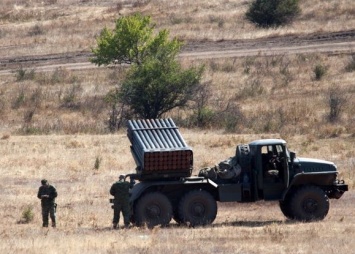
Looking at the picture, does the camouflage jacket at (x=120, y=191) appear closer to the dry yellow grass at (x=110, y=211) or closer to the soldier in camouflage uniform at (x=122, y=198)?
the soldier in camouflage uniform at (x=122, y=198)

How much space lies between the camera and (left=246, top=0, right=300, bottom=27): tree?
61969 millimetres

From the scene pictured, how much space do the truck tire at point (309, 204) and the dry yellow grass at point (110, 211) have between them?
309 mm

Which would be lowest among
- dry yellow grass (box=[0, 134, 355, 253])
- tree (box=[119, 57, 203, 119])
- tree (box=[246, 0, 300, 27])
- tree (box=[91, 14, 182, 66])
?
dry yellow grass (box=[0, 134, 355, 253])

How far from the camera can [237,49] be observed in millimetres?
57156

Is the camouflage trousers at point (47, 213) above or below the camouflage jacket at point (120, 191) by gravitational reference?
below

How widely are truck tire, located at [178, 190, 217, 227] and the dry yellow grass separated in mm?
322

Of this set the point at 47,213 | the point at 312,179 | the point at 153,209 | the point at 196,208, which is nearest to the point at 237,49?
the point at 312,179

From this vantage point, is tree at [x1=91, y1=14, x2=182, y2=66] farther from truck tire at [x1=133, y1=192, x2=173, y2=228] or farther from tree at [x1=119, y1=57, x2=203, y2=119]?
truck tire at [x1=133, y1=192, x2=173, y2=228]

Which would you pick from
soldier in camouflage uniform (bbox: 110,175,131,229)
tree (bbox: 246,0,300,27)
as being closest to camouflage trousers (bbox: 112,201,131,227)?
soldier in camouflage uniform (bbox: 110,175,131,229)

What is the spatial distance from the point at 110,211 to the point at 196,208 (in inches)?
153

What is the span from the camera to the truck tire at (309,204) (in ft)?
70.1

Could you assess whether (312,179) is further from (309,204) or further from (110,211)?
(110,211)

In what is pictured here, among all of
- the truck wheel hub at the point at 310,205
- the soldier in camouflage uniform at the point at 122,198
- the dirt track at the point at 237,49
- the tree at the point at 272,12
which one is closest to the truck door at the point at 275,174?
the truck wheel hub at the point at 310,205

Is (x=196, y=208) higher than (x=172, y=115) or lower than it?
lower
